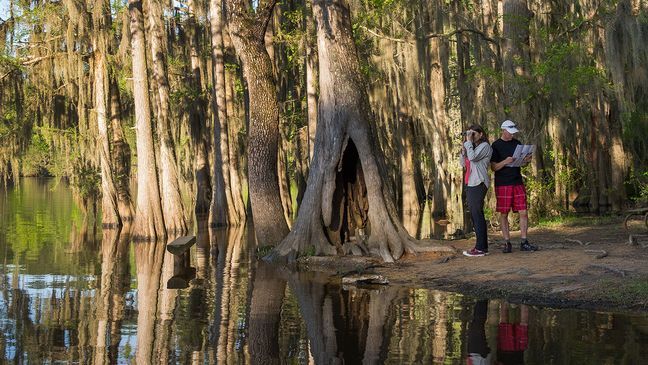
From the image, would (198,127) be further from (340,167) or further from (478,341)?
(478,341)

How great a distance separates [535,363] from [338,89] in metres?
8.79

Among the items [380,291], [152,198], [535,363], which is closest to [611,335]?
[535,363]

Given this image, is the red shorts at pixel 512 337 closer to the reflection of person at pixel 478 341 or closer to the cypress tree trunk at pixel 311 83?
the reflection of person at pixel 478 341

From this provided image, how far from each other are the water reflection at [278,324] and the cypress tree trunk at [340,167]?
168 centimetres

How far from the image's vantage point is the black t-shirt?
1229 cm

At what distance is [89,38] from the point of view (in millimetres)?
27391

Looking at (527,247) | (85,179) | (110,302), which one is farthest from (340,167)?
(85,179)

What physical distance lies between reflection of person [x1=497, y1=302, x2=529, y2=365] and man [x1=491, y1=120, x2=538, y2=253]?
3758mm

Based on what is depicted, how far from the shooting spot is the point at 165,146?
23.9m

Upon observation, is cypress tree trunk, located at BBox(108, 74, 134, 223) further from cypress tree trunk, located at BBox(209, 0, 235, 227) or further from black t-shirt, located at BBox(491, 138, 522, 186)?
black t-shirt, located at BBox(491, 138, 522, 186)

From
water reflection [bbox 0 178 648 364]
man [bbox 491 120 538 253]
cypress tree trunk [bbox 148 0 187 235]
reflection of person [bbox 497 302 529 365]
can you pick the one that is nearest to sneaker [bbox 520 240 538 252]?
man [bbox 491 120 538 253]

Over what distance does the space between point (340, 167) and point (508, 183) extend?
3026mm

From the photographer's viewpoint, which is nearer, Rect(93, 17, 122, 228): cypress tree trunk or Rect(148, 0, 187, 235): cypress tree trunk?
Rect(148, 0, 187, 235): cypress tree trunk

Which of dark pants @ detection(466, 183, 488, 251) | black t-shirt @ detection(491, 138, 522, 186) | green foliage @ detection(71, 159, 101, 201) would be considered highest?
green foliage @ detection(71, 159, 101, 201)
